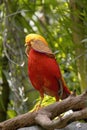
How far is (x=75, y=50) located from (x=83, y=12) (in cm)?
15

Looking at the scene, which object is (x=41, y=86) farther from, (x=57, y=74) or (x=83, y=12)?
(x=83, y=12)

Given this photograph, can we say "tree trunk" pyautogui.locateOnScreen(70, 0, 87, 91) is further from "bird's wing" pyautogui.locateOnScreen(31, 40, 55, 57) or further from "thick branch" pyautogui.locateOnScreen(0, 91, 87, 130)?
"thick branch" pyautogui.locateOnScreen(0, 91, 87, 130)

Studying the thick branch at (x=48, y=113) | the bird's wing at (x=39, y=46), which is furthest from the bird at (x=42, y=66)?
the thick branch at (x=48, y=113)

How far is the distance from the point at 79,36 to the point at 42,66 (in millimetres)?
444

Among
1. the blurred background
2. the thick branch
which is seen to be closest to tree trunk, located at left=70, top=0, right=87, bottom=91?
the blurred background

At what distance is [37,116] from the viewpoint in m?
1.31

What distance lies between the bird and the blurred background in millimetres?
342

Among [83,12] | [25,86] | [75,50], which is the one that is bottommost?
[25,86]

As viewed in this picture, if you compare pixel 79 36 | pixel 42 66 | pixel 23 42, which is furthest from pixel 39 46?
pixel 23 42

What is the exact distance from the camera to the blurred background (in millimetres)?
1825

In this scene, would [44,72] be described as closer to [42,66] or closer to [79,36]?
[42,66]

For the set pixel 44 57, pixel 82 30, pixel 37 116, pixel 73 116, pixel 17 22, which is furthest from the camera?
pixel 17 22

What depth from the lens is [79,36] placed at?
183 cm

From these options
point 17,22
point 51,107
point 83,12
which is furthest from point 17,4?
point 51,107
